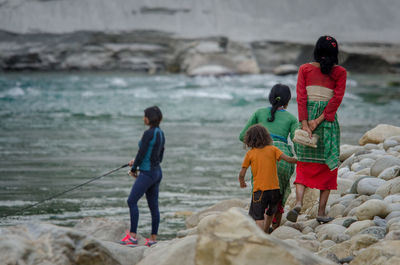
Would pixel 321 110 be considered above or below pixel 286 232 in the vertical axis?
above

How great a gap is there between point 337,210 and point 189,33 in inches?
2206

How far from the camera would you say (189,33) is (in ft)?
196

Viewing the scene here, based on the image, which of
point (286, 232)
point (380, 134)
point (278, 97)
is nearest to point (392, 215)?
point (286, 232)

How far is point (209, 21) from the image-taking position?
6328 centimetres

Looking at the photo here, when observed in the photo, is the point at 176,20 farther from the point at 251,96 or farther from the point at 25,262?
the point at 25,262

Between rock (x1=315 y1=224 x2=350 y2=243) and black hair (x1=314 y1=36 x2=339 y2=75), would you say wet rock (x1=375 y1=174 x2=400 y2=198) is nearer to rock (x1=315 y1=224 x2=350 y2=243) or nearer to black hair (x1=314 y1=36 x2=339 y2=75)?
rock (x1=315 y1=224 x2=350 y2=243)

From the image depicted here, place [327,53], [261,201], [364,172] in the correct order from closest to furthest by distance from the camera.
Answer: [261,201], [327,53], [364,172]

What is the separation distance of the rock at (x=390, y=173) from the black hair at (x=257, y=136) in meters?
1.70

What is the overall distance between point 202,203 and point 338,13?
5879cm

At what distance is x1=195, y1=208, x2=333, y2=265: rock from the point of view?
281 centimetres

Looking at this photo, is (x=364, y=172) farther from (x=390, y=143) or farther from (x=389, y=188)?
(x=389, y=188)

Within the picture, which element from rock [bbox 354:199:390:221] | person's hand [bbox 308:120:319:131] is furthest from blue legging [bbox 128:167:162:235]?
rock [bbox 354:199:390:221]

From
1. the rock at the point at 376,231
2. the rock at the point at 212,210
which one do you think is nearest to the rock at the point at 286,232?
the rock at the point at 376,231

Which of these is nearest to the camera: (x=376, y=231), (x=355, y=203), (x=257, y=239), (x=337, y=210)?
(x=257, y=239)
